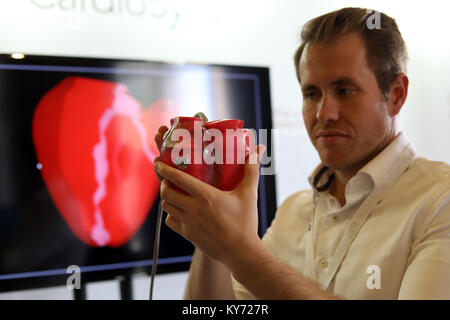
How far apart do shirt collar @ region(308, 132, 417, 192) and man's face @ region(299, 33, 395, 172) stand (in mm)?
47

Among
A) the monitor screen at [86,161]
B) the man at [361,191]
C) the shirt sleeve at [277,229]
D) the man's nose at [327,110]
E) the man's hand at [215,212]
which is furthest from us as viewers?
the monitor screen at [86,161]

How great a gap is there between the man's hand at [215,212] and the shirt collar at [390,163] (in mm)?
536

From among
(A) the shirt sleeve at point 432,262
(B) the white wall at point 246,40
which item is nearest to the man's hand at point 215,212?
(A) the shirt sleeve at point 432,262

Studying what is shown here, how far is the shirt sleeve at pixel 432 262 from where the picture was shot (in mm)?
860

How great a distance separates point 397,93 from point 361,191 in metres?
0.31

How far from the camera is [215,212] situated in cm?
67

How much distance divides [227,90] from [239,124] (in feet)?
3.34

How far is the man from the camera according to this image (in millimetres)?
1004

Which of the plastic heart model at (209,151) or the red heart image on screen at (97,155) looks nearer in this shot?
the plastic heart model at (209,151)

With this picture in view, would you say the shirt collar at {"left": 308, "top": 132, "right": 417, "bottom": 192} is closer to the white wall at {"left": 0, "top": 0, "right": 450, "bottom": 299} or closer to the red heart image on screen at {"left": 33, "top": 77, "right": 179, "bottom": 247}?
the red heart image on screen at {"left": 33, "top": 77, "right": 179, "bottom": 247}

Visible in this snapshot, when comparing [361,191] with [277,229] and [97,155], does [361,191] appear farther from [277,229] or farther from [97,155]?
[97,155]

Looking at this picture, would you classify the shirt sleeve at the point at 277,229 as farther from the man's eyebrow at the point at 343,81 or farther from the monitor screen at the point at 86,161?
the man's eyebrow at the point at 343,81

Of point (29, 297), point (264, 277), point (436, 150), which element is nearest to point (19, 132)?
point (29, 297)

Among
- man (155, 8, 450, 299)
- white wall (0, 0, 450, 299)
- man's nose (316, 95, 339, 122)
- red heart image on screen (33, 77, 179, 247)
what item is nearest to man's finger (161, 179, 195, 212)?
man (155, 8, 450, 299)
